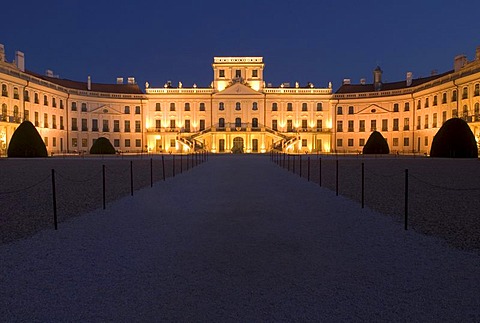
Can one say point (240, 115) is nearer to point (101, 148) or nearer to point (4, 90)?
point (101, 148)

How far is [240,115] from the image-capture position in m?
75.2

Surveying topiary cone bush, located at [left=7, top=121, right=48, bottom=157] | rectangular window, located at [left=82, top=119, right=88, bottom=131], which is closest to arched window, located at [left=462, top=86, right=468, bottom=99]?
topiary cone bush, located at [left=7, top=121, right=48, bottom=157]

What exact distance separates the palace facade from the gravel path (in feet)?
190

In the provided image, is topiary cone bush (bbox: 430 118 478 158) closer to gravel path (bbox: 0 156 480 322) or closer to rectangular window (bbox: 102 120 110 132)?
gravel path (bbox: 0 156 480 322)

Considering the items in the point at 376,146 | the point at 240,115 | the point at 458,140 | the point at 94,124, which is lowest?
the point at 376,146

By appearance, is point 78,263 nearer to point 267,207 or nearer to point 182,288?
point 182,288

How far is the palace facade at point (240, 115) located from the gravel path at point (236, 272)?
5795 cm

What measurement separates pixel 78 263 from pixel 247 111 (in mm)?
70127

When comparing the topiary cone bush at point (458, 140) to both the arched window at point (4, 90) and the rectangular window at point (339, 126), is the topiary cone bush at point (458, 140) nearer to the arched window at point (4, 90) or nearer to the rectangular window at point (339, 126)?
the rectangular window at point (339, 126)

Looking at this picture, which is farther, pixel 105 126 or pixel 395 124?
pixel 105 126

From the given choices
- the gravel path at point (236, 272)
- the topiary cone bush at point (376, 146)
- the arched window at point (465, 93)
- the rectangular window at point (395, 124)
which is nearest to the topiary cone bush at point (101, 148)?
the topiary cone bush at point (376, 146)

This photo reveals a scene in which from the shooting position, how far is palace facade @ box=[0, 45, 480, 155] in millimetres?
69312

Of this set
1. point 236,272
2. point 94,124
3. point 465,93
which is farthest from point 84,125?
point 236,272

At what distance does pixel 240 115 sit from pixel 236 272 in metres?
70.6
